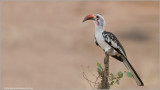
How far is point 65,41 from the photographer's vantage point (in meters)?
17.2

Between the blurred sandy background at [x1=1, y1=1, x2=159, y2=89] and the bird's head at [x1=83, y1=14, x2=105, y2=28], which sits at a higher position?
the blurred sandy background at [x1=1, y1=1, x2=159, y2=89]

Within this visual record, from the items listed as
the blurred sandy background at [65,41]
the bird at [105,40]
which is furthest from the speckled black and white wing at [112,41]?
the blurred sandy background at [65,41]

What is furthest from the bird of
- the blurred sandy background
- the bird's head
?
the blurred sandy background

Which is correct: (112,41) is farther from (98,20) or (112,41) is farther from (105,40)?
(98,20)

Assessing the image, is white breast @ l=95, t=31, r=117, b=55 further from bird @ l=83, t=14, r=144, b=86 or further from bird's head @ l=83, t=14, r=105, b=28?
bird's head @ l=83, t=14, r=105, b=28

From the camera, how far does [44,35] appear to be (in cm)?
1766

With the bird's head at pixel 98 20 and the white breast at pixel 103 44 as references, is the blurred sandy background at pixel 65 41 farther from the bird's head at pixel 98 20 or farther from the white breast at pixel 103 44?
the bird's head at pixel 98 20

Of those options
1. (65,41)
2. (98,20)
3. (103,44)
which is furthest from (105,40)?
(65,41)

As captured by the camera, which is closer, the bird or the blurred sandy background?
the bird

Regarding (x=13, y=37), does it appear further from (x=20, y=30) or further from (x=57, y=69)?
(x=57, y=69)

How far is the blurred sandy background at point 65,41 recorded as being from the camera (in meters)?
13.3

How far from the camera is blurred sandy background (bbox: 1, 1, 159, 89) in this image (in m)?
13.3

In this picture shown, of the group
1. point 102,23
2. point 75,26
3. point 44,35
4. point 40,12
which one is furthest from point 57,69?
point 102,23

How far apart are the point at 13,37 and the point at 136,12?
547cm
